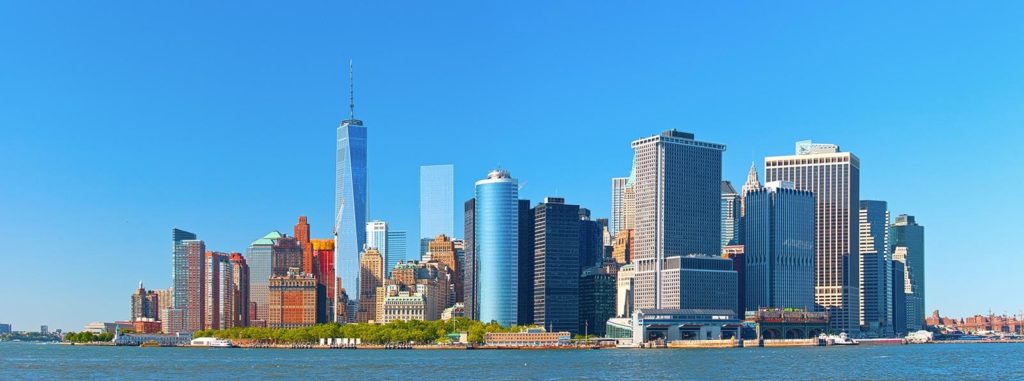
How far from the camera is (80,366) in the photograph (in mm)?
185500

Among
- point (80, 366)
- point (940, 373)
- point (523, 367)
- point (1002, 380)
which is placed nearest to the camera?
point (1002, 380)

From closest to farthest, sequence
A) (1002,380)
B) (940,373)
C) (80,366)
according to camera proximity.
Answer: (1002,380)
(940,373)
(80,366)

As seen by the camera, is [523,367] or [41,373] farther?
[523,367]

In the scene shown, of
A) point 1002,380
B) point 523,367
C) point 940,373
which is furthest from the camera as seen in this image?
point 523,367

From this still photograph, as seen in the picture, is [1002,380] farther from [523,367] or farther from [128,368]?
[128,368]

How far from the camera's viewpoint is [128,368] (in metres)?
178

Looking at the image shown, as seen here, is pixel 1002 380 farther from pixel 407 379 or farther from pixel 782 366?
pixel 407 379

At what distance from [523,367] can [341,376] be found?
2781 cm

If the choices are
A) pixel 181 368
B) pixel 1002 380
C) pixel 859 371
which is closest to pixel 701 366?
pixel 859 371

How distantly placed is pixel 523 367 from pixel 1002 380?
184 feet

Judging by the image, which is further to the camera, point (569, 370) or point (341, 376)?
point (569, 370)

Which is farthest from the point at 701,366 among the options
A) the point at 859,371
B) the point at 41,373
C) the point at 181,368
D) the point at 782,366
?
the point at 41,373

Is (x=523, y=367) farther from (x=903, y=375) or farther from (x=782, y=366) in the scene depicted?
(x=903, y=375)

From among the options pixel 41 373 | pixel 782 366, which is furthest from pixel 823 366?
pixel 41 373
